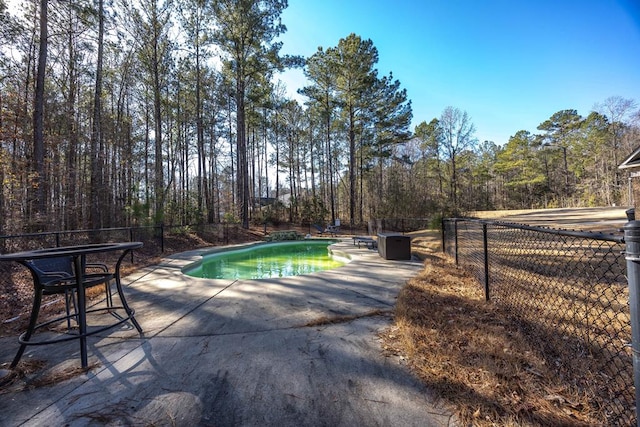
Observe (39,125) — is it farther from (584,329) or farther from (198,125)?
(584,329)

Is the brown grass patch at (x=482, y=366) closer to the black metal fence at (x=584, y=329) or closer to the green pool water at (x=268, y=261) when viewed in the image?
the black metal fence at (x=584, y=329)

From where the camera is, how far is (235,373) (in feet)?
5.73

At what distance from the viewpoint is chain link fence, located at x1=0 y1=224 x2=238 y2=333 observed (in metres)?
3.32

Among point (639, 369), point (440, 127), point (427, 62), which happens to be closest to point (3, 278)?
point (639, 369)

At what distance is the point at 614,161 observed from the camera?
966 inches

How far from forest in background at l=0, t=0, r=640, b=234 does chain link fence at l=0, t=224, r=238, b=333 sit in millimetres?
701

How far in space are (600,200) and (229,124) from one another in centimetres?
3484

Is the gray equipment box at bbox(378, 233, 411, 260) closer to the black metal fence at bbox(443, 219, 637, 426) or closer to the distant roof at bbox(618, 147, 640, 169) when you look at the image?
the black metal fence at bbox(443, 219, 637, 426)

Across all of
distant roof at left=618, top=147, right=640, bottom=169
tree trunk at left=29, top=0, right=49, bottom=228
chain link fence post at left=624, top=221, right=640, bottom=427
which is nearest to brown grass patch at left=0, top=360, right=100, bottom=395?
chain link fence post at left=624, top=221, right=640, bottom=427

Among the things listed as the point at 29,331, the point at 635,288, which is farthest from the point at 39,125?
the point at 635,288

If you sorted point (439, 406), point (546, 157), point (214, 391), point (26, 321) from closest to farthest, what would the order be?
point (439, 406)
point (214, 391)
point (26, 321)
point (546, 157)

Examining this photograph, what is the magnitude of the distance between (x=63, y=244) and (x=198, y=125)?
802cm

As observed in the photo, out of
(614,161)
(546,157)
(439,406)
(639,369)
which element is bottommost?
(439,406)

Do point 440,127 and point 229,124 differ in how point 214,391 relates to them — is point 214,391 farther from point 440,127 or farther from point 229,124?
point 440,127
